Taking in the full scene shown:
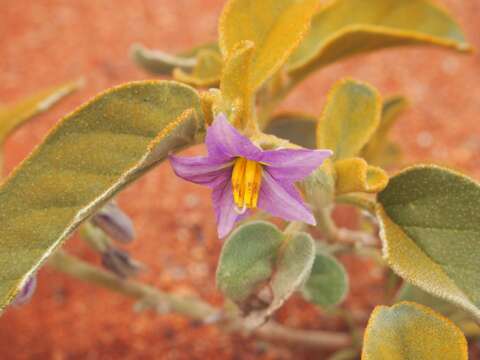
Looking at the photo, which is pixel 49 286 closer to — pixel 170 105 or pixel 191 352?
pixel 191 352

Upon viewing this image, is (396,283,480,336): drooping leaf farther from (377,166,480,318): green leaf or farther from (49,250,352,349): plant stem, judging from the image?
(49,250,352,349): plant stem

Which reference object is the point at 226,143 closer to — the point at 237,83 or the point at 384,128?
the point at 237,83

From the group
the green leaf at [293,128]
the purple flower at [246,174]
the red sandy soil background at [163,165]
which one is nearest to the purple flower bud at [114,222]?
the purple flower at [246,174]

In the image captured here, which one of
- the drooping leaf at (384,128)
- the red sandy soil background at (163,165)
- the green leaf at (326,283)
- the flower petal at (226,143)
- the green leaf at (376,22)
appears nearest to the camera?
the flower petal at (226,143)

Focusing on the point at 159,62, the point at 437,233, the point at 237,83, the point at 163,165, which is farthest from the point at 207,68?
the point at 163,165

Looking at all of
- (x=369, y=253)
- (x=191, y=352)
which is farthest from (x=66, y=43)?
(x=369, y=253)

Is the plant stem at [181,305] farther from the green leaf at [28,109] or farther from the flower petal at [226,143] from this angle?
the flower petal at [226,143]

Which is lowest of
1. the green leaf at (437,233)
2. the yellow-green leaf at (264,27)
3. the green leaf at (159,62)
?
the green leaf at (437,233)
